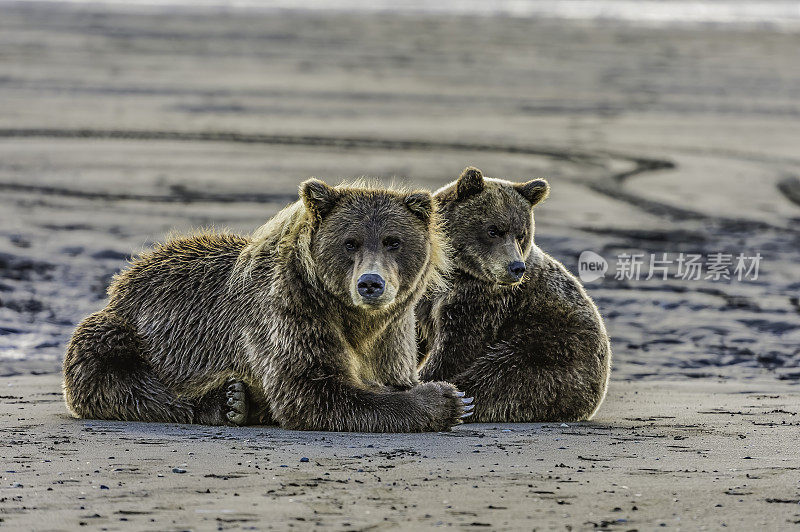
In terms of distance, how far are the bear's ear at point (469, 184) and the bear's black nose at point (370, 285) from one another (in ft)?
5.14

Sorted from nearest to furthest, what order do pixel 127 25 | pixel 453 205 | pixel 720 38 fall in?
pixel 453 205 → pixel 127 25 → pixel 720 38

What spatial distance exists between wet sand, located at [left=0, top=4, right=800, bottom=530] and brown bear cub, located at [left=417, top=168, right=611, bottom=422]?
424 millimetres

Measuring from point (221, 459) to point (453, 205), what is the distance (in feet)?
8.99

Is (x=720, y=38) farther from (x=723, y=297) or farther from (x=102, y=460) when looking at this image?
(x=102, y=460)

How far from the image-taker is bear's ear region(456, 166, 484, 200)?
754 centimetres

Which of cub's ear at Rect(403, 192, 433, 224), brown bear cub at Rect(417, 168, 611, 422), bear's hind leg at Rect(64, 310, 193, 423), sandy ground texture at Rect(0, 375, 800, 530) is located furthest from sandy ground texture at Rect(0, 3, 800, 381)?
cub's ear at Rect(403, 192, 433, 224)

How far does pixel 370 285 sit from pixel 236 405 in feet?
3.66

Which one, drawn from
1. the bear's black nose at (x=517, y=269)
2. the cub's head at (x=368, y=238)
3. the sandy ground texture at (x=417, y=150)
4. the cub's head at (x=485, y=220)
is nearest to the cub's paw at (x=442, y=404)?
the cub's head at (x=368, y=238)

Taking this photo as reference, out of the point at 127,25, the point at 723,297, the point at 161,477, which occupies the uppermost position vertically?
the point at 127,25

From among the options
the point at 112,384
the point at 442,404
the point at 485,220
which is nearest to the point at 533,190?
the point at 485,220

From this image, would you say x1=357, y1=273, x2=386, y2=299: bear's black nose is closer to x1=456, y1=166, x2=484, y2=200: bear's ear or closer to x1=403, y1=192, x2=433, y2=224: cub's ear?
x1=403, y1=192, x2=433, y2=224: cub's ear

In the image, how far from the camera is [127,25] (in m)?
34.3

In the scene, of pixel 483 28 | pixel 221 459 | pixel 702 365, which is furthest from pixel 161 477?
pixel 483 28

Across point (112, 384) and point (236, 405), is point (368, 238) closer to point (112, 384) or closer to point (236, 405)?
point (236, 405)
